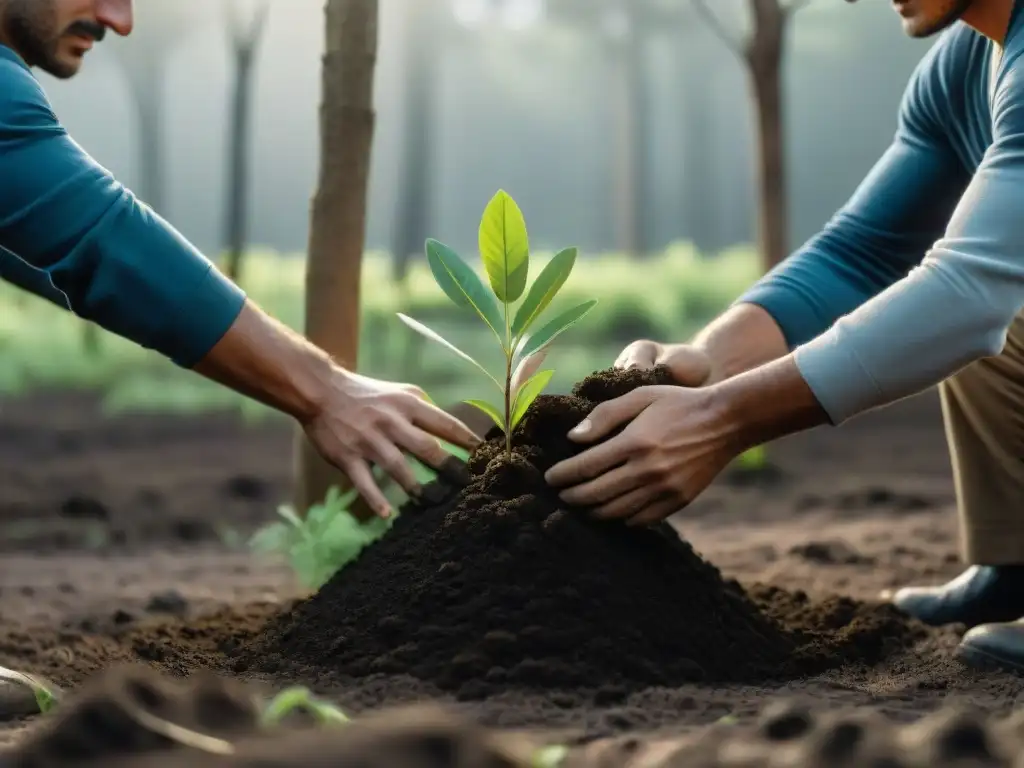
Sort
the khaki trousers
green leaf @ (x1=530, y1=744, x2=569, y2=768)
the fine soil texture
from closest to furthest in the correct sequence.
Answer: the fine soil texture < green leaf @ (x1=530, y1=744, x2=569, y2=768) < the khaki trousers

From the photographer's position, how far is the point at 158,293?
211 cm

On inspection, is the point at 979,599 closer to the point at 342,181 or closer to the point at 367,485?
the point at 367,485

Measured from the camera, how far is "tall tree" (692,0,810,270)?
538cm

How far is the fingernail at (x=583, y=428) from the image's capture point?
2061mm

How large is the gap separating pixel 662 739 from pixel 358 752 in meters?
0.59

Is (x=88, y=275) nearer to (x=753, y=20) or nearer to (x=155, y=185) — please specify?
(x=753, y=20)

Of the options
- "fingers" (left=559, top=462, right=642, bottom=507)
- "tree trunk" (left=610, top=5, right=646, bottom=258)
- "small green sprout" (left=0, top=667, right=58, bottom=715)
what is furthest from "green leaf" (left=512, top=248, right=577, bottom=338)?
"tree trunk" (left=610, top=5, right=646, bottom=258)

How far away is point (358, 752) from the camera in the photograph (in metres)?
1.10

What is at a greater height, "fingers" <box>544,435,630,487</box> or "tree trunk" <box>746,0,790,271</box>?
"tree trunk" <box>746,0,790,271</box>

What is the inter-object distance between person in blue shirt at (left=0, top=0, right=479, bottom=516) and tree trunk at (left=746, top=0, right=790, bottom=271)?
356cm

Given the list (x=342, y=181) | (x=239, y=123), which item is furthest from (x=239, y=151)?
(x=342, y=181)

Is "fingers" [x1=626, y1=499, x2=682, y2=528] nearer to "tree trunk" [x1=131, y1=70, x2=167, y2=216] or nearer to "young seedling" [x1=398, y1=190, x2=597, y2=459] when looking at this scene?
"young seedling" [x1=398, y1=190, x2=597, y2=459]

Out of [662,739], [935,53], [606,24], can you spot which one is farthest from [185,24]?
[662,739]

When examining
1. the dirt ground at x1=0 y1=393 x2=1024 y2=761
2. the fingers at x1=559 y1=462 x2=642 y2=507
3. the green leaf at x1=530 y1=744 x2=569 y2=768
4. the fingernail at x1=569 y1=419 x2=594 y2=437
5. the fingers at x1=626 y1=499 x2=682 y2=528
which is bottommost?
the dirt ground at x1=0 y1=393 x2=1024 y2=761
